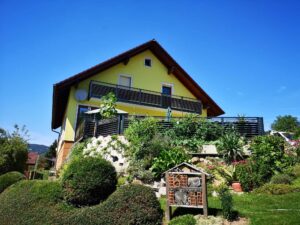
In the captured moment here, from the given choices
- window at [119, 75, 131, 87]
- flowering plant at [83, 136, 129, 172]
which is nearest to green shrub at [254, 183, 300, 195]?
flowering plant at [83, 136, 129, 172]

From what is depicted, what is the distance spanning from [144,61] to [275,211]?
1755cm

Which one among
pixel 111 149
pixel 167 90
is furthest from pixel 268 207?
pixel 167 90

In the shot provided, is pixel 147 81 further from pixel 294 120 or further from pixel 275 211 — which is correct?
pixel 294 120

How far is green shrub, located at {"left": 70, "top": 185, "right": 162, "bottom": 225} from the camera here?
732 centimetres

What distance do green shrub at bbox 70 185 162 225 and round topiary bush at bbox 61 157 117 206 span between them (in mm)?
576

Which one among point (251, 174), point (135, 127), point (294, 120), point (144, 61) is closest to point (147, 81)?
point (144, 61)

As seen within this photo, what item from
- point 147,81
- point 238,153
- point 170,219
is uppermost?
point 147,81

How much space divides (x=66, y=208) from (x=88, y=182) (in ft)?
3.38

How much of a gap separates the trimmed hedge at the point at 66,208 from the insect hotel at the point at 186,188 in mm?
518

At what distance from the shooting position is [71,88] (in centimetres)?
1948

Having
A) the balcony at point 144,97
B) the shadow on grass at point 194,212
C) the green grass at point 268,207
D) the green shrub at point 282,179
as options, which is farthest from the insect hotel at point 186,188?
the balcony at point 144,97

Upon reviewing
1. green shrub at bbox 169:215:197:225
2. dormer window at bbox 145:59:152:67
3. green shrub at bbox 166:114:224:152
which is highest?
dormer window at bbox 145:59:152:67

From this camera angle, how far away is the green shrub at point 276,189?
9.34 m

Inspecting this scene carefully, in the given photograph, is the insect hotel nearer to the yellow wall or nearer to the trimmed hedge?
the trimmed hedge
